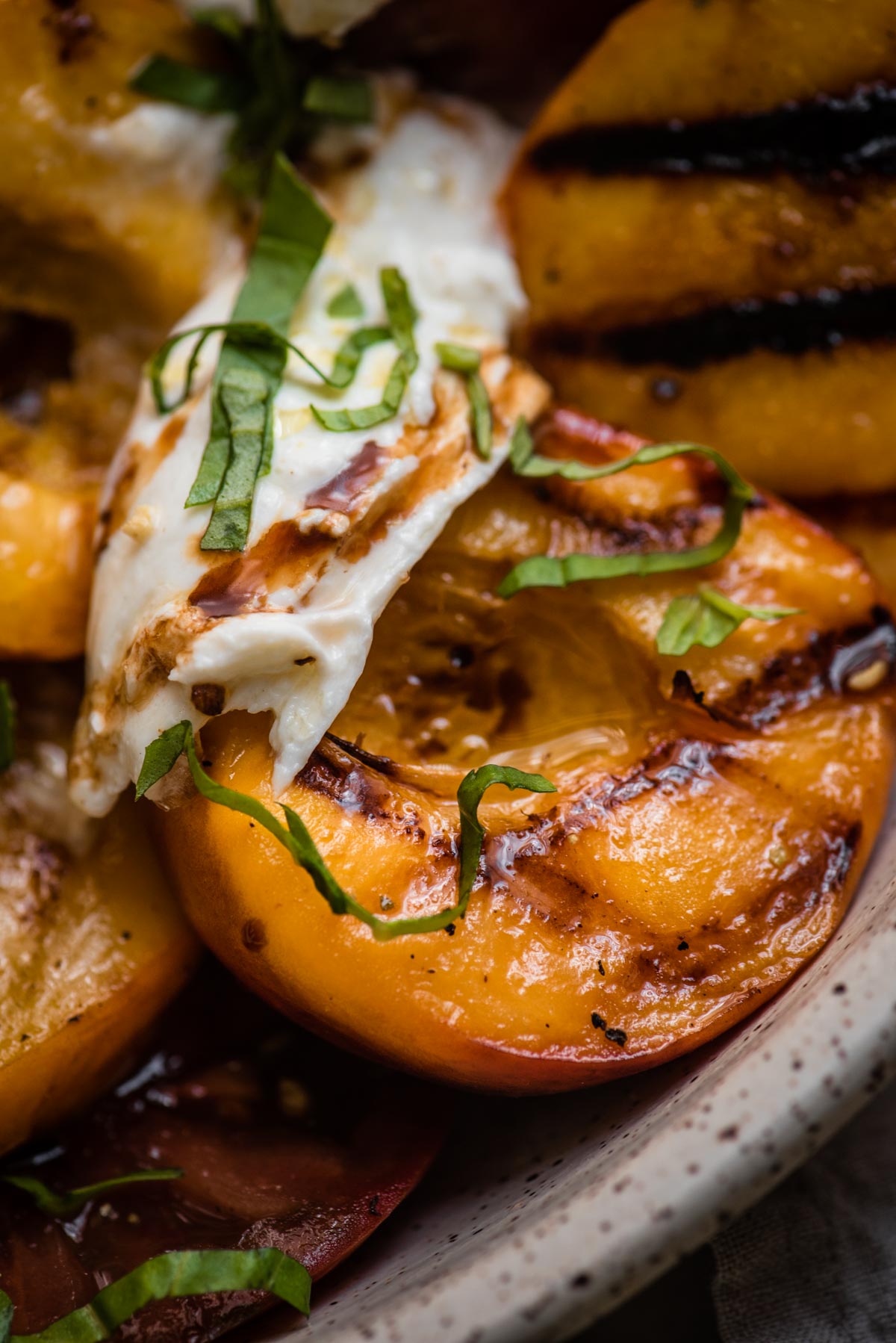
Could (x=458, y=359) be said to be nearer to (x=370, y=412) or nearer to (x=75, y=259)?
(x=370, y=412)

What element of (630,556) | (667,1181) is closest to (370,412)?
(630,556)

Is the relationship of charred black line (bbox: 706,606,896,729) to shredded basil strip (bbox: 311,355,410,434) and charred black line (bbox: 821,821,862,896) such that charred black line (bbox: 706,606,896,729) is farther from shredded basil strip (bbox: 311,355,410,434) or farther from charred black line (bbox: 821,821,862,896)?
shredded basil strip (bbox: 311,355,410,434)

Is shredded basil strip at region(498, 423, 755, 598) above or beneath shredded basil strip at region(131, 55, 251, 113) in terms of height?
beneath

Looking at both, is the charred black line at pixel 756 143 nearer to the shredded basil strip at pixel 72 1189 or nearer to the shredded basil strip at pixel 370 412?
the shredded basil strip at pixel 370 412

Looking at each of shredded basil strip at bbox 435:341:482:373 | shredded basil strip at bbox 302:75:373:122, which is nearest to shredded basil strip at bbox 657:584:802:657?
shredded basil strip at bbox 435:341:482:373

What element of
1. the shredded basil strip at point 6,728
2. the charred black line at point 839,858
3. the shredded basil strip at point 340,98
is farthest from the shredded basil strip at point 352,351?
the charred black line at point 839,858

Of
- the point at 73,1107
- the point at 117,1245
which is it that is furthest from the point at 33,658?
the point at 117,1245
